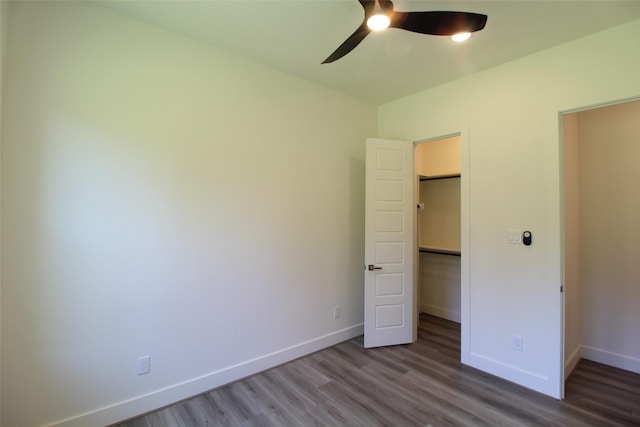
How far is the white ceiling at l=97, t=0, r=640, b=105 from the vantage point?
1.96m

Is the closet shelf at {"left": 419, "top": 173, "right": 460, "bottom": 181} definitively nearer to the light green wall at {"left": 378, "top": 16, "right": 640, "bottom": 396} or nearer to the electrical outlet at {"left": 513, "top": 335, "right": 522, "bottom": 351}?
the light green wall at {"left": 378, "top": 16, "right": 640, "bottom": 396}

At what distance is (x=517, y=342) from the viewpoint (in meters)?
2.57

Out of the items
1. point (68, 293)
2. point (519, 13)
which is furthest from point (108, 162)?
point (519, 13)

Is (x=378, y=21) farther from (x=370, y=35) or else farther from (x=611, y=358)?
(x=611, y=358)

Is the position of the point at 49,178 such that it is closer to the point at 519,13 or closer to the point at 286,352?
the point at 286,352

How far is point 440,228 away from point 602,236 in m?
1.74

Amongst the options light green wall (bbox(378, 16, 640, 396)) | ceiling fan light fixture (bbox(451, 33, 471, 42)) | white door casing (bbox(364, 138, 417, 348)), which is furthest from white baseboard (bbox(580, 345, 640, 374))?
ceiling fan light fixture (bbox(451, 33, 471, 42))

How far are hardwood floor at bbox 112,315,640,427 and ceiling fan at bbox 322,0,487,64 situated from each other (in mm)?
2580

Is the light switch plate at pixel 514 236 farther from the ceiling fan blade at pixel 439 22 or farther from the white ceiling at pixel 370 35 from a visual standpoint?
the ceiling fan blade at pixel 439 22

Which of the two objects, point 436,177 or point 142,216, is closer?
point 142,216

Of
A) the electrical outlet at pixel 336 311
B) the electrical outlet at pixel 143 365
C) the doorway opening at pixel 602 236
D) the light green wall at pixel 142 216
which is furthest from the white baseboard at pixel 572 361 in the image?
the electrical outlet at pixel 143 365

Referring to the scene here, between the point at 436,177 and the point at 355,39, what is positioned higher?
the point at 355,39

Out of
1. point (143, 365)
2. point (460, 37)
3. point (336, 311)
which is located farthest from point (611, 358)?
point (143, 365)

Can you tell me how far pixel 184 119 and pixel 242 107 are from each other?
0.54 m
